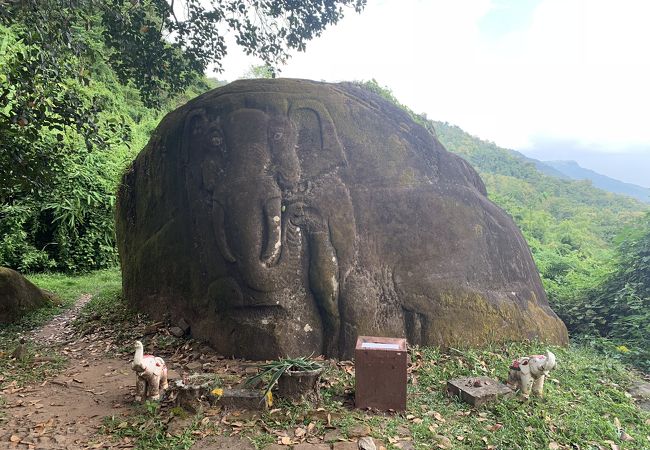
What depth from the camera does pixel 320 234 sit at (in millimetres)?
5965

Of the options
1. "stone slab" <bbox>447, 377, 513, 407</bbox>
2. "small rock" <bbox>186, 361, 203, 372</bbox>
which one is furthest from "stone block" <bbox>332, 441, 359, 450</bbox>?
"small rock" <bbox>186, 361, 203, 372</bbox>

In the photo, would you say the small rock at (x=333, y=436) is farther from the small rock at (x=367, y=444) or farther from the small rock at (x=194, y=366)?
the small rock at (x=194, y=366)

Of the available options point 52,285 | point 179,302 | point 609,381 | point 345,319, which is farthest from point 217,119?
point 52,285

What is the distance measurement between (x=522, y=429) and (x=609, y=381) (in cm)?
235

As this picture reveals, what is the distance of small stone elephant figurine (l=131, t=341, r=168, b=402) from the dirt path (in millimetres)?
233

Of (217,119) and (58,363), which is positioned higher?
(217,119)

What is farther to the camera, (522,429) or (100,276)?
(100,276)

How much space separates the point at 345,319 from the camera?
19.1 feet

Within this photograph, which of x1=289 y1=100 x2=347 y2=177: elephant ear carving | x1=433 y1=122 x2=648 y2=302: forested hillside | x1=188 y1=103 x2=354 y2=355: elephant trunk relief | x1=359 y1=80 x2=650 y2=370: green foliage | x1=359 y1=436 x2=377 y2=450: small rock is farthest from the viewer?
x1=433 y1=122 x2=648 y2=302: forested hillside

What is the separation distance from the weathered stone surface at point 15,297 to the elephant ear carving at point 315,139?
6128 millimetres

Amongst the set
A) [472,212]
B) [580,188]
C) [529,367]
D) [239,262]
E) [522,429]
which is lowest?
[522,429]

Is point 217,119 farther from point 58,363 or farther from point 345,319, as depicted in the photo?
point 58,363

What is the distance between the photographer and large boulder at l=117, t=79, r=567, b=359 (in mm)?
5824

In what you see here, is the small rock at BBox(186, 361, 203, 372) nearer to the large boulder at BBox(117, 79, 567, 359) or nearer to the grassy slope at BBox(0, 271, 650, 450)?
the large boulder at BBox(117, 79, 567, 359)
